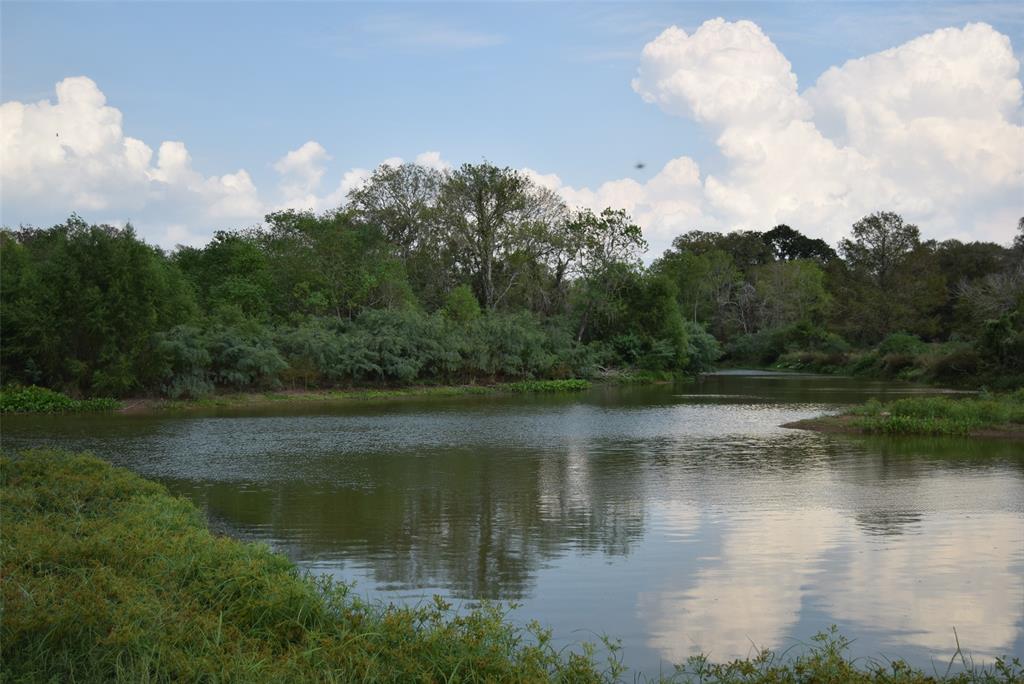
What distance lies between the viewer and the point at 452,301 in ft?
169

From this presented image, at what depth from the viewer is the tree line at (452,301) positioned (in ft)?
113

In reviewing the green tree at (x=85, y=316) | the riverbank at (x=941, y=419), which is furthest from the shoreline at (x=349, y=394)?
the riverbank at (x=941, y=419)

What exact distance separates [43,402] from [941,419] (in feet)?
100

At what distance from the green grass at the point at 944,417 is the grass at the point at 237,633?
18743 mm

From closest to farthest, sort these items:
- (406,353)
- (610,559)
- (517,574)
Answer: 1. (517,574)
2. (610,559)
3. (406,353)

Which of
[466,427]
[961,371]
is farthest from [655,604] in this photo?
[961,371]

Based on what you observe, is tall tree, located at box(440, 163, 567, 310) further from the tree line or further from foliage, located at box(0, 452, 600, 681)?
foliage, located at box(0, 452, 600, 681)

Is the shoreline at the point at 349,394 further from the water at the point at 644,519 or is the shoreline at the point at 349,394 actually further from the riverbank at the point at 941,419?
the riverbank at the point at 941,419

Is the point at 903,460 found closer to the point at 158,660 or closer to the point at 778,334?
the point at 158,660

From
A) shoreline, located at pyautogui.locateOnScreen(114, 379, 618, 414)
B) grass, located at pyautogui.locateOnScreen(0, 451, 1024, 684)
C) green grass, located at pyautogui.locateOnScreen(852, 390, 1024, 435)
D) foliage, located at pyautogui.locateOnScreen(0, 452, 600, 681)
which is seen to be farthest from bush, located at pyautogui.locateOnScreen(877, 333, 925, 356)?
foliage, located at pyautogui.locateOnScreen(0, 452, 600, 681)

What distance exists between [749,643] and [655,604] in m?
1.46

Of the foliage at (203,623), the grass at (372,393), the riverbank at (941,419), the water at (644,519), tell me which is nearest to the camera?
the foliage at (203,623)

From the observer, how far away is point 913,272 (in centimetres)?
7331

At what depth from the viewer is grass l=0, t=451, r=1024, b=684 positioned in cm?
634
